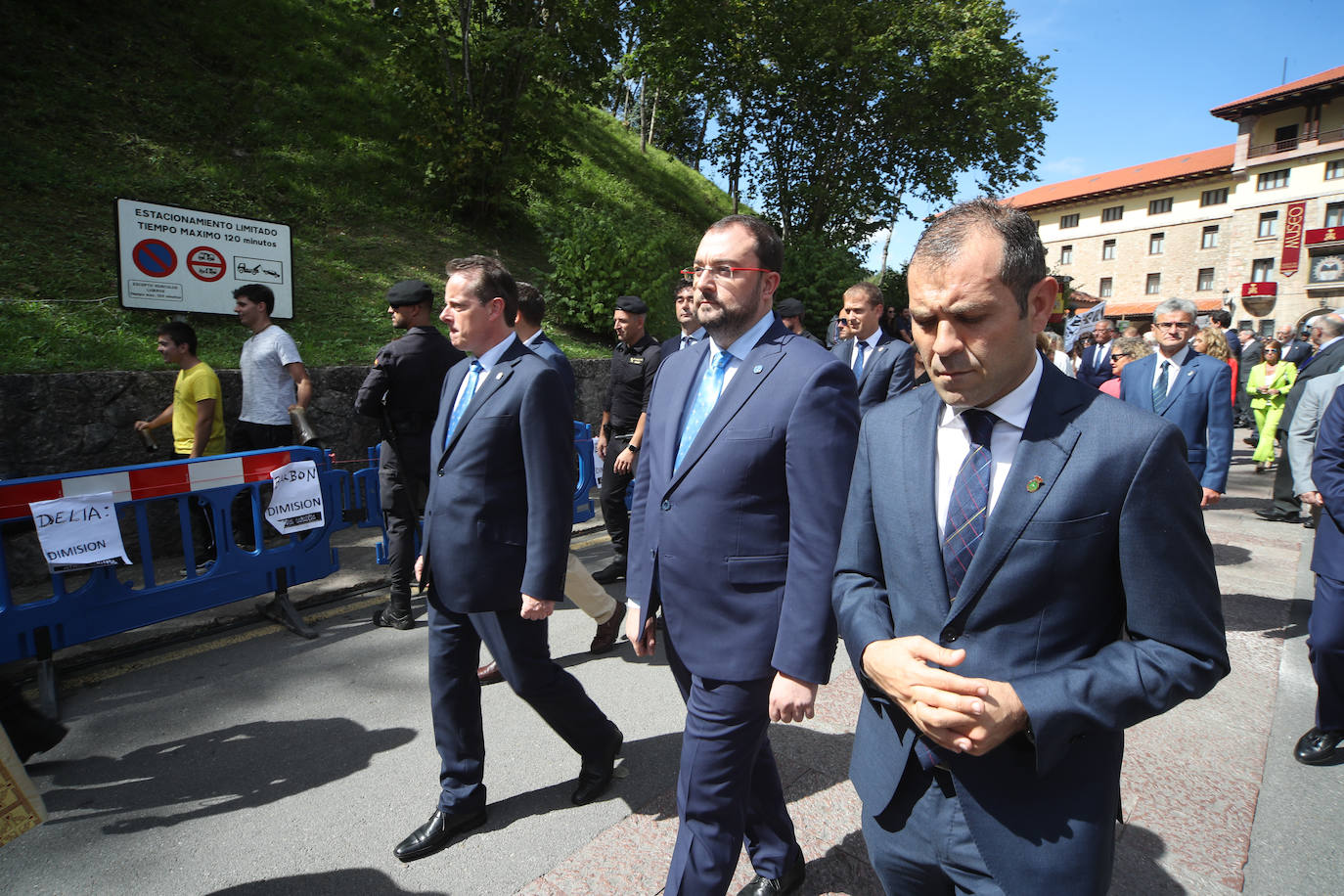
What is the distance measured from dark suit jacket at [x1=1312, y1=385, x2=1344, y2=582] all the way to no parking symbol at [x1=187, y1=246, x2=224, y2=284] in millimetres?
9579

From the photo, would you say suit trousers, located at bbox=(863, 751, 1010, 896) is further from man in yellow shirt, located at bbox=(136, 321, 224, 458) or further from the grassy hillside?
the grassy hillside

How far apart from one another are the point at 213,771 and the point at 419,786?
0.95m

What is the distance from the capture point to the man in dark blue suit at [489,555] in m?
2.88

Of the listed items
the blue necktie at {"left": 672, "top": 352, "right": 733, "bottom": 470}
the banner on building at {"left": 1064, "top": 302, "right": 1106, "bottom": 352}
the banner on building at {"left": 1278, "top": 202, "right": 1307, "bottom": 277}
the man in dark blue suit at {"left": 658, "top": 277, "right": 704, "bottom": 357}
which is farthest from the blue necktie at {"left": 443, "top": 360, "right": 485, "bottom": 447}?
the banner on building at {"left": 1278, "top": 202, "right": 1307, "bottom": 277}

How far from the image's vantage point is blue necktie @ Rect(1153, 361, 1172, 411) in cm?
529

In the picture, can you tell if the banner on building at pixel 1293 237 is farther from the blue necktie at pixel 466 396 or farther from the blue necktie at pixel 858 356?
the blue necktie at pixel 466 396

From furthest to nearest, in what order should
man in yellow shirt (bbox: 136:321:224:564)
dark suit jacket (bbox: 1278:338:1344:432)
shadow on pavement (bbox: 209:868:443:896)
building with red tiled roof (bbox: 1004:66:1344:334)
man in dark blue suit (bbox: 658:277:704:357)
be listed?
building with red tiled roof (bbox: 1004:66:1344:334) < dark suit jacket (bbox: 1278:338:1344:432) < man in yellow shirt (bbox: 136:321:224:564) < man in dark blue suit (bbox: 658:277:704:357) < shadow on pavement (bbox: 209:868:443:896)

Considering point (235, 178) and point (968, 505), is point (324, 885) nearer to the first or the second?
point (968, 505)

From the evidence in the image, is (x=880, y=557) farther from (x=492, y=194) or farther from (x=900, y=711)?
(x=492, y=194)

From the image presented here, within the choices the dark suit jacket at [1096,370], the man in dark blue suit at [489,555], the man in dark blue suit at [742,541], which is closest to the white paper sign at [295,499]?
the man in dark blue suit at [489,555]

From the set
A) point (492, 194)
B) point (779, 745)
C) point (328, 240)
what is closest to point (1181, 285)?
point (492, 194)

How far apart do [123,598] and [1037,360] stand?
489cm

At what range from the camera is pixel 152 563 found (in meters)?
5.00

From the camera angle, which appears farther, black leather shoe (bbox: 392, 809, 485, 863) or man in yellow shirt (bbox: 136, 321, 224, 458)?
man in yellow shirt (bbox: 136, 321, 224, 458)
